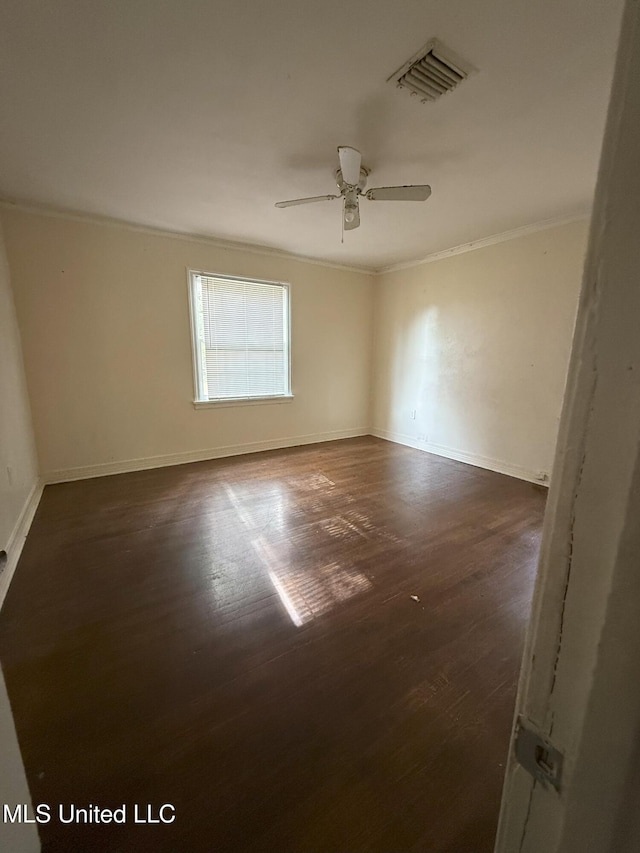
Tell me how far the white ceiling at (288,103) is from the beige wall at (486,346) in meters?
0.63

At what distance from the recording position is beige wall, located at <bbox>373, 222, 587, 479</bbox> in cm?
327

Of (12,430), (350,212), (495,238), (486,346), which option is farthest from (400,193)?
(12,430)

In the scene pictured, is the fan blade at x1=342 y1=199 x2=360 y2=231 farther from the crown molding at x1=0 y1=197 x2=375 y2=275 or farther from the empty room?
the crown molding at x1=0 y1=197 x2=375 y2=275

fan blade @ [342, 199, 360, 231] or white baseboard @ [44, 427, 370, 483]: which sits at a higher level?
fan blade @ [342, 199, 360, 231]

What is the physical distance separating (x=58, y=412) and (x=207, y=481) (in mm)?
1552

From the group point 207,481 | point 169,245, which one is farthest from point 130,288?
point 207,481

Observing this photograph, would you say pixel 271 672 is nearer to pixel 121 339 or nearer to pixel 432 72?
pixel 432 72

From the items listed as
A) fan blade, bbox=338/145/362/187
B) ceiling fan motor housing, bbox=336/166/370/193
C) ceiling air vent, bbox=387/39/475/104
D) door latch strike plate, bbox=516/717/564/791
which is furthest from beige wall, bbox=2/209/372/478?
door latch strike plate, bbox=516/717/564/791

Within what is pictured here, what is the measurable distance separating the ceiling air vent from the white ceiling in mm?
40

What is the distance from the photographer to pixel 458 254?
156 inches

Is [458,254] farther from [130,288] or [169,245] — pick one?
[130,288]

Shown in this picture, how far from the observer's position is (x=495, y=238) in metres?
3.58

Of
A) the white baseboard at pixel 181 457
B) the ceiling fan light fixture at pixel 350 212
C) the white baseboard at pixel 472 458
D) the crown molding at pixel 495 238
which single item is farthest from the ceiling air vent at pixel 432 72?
the white baseboard at pixel 181 457

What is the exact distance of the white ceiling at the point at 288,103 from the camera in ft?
4.36
